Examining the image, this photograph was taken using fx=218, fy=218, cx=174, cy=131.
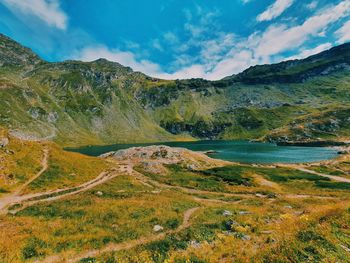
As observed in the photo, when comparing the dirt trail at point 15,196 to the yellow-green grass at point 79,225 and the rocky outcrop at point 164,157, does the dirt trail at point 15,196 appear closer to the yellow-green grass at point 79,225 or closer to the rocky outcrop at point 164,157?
the yellow-green grass at point 79,225

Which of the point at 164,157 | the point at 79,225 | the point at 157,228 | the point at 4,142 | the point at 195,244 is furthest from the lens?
the point at 164,157

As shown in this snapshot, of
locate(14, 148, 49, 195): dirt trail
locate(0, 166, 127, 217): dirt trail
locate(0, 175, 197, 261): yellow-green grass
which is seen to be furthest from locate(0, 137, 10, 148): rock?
locate(0, 175, 197, 261): yellow-green grass

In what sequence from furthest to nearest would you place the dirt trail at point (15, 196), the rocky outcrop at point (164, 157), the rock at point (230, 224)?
the rocky outcrop at point (164, 157) < the dirt trail at point (15, 196) < the rock at point (230, 224)

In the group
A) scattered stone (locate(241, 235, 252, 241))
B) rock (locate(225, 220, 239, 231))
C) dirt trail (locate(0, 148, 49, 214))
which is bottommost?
dirt trail (locate(0, 148, 49, 214))

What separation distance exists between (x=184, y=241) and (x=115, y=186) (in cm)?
3896

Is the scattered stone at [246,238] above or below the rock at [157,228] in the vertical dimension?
above

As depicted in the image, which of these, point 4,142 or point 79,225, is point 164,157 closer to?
point 4,142

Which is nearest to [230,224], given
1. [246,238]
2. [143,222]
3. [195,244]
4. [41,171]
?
[246,238]

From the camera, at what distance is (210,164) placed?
9756cm

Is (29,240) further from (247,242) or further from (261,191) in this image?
(261,191)

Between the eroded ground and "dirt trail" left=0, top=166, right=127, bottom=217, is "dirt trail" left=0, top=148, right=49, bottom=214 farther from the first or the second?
the eroded ground

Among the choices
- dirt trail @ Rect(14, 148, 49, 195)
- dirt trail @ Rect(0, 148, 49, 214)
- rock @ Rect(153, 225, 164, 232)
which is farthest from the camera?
dirt trail @ Rect(14, 148, 49, 195)

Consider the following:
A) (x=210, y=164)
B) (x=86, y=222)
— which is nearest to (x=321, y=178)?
(x=210, y=164)

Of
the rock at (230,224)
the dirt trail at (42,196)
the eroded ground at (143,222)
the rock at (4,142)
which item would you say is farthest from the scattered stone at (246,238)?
the rock at (4,142)
